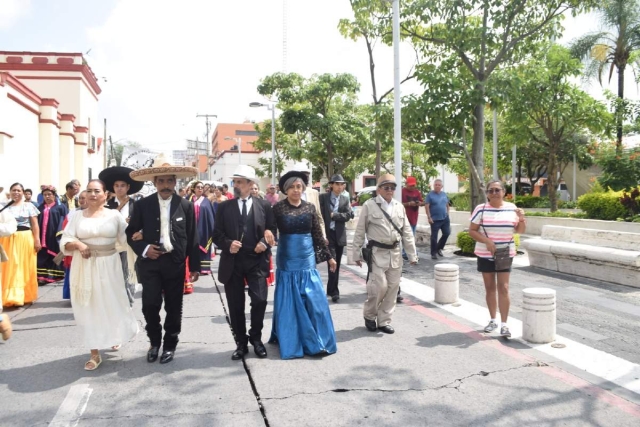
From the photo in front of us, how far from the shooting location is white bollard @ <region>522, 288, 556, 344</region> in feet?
19.2

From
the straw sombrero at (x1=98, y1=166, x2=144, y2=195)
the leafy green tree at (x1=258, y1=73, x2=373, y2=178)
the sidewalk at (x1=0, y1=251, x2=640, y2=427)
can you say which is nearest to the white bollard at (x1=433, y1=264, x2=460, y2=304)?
the sidewalk at (x1=0, y1=251, x2=640, y2=427)

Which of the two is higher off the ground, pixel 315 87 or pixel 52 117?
pixel 315 87

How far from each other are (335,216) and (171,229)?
3354mm

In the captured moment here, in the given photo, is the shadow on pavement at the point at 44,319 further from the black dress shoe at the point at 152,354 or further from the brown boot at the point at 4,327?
the black dress shoe at the point at 152,354

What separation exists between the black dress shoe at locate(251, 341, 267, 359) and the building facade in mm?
11172

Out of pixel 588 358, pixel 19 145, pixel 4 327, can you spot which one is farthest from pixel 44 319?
pixel 19 145

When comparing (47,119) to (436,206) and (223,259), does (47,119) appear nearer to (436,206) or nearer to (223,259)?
(436,206)

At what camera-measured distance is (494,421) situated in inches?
156

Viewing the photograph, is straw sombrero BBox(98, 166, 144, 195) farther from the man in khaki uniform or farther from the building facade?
the building facade

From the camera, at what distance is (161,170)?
5.26 metres

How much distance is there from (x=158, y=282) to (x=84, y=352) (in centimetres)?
120

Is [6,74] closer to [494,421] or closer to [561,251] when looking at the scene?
[561,251]

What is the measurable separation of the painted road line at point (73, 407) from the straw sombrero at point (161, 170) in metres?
1.99

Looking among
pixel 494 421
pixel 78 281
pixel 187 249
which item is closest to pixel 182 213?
pixel 187 249
